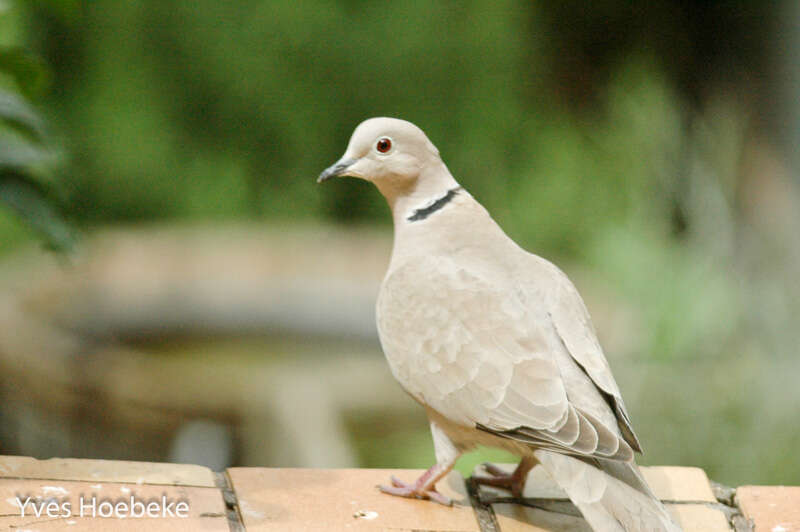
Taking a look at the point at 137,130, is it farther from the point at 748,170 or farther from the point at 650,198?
the point at 748,170

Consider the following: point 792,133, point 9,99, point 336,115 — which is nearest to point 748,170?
point 792,133

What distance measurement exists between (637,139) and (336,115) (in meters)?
1.71

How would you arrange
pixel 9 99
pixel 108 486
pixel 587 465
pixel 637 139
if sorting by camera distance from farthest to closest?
pixel 637 139 < pixel 9 99 < pixel 108 486 < pixel 587 465

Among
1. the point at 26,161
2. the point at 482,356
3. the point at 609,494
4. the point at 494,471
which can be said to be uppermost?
the point at 26,161

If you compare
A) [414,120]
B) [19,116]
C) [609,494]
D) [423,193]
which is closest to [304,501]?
[609,494]

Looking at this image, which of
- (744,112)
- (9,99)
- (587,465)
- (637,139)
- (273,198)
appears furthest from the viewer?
(744,112)

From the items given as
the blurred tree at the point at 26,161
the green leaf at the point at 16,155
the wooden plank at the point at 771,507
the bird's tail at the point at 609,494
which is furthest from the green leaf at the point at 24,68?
the wooden plank at the point at 771,507

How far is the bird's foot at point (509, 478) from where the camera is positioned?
2.38 m

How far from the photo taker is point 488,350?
2197mm

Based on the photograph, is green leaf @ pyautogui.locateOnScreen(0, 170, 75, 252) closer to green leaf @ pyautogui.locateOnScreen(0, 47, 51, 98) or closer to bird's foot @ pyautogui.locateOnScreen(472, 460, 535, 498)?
green leaf @ pyautogui.locateOnScreen(0, 47, 51, 98)

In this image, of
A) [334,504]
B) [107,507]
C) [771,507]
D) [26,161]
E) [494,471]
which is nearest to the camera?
[107,507]

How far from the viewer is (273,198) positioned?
20.9ft

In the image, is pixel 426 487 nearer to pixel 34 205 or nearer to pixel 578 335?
pixel 578 335

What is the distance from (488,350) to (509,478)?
379 millimetres
